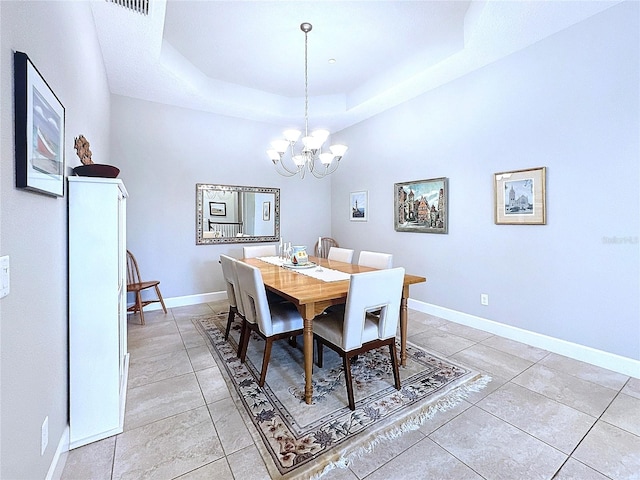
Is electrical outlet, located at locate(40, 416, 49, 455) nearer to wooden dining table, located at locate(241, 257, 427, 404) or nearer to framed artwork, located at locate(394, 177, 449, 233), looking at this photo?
wooden dining table, located at locate(241, 257, 427, 404)

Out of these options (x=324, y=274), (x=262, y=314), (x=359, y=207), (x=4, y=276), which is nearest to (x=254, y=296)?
(x=262, y=314)

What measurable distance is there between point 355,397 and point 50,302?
6.03 ft

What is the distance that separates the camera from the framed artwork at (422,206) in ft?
12.3

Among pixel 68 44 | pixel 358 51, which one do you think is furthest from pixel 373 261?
pixel 68 44

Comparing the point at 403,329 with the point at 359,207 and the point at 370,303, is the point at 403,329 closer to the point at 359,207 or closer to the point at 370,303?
the point at 370,303

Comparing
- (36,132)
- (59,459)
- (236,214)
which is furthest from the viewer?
(236,214)

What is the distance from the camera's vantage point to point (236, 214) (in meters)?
4.79

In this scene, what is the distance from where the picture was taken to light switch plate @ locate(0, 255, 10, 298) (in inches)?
37.1

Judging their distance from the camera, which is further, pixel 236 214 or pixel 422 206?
pixel 236 214

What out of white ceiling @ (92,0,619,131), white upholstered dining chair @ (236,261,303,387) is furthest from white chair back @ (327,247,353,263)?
white ceiling @ (92,0,619,131)

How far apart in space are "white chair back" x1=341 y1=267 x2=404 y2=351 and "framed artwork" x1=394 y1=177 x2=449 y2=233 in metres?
2.00

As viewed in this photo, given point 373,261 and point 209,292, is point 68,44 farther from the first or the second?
point 209,292

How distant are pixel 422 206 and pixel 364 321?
2.43 m

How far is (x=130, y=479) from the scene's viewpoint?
1464 mm
